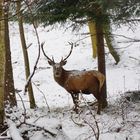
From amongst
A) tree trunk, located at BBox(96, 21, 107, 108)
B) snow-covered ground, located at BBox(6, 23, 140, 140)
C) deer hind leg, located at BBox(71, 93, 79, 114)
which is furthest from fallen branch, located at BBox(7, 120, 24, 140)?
tree trunk, located at BBox(96, 21, 107, 108)

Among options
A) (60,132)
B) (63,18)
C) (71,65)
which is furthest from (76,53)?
(60,132)

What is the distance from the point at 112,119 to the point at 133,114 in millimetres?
618

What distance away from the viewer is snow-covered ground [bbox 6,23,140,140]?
314 inches

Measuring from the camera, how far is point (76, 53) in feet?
78.5

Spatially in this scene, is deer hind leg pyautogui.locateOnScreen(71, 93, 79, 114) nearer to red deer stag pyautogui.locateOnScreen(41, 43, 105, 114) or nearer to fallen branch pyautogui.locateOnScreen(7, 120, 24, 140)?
red deer stag pyautogui.locateOnScreen(41, 43, 105, 114)

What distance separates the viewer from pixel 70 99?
1530 cm

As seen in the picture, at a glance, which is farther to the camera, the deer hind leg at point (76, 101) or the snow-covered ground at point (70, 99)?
the deer hind leg at point (76, 101)

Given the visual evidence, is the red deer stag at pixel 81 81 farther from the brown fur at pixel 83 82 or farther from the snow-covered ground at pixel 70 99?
the snow-covered ground at pixel 70 99

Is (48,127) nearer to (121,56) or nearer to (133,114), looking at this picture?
(133,114)

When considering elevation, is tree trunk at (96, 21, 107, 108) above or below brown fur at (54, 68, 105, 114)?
above

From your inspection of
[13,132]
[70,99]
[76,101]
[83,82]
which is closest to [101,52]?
[83,82]

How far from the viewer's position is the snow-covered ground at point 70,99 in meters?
7.98

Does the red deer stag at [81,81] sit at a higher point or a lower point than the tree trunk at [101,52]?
lower

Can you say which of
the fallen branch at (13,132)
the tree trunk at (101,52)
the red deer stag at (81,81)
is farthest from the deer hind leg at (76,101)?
the fallen branch at (13,132)
